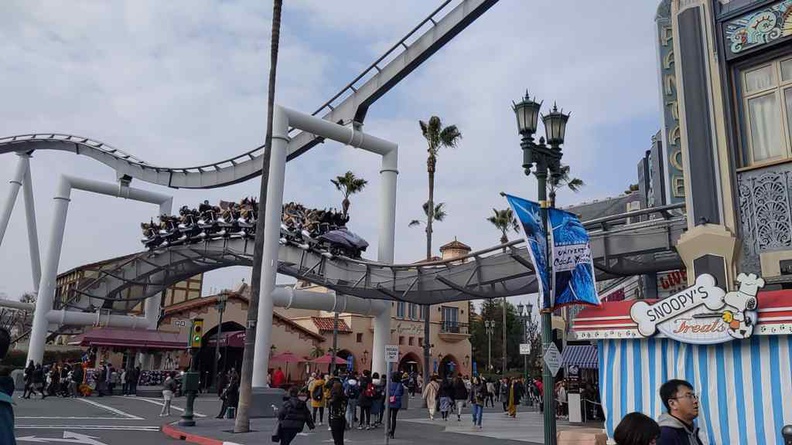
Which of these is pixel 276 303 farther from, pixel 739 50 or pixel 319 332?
pixel 319 332

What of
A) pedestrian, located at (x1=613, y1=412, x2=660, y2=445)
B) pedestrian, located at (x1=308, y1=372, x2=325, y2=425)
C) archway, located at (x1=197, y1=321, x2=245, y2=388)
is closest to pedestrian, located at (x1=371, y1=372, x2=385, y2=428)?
pedestrian, located at (x1=308, y1=372, x2=325, y2=425)

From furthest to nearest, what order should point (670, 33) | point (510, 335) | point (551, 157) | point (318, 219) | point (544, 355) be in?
point (510, 335) < point (318, 219) < point (670, 33) < point (551, 157) < point (544, 355)

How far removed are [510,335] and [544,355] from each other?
72.0m

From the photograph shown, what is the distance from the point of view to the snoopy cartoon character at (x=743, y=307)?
330 inches

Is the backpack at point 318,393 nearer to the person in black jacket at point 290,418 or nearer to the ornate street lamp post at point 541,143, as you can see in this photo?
the person in black jacket at point 290,418

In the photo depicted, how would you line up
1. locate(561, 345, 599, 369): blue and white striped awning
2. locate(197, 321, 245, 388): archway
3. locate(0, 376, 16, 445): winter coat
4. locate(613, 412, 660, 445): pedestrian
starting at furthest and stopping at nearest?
locate(197, 321, 245, 388): archway < locate(561, 345, 599, 369): blue and white striped awning < locate(613, 412, 660, 445): pedestrian < locate(0, 376, 16, 445): winter coat

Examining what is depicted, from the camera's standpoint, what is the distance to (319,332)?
156 feet

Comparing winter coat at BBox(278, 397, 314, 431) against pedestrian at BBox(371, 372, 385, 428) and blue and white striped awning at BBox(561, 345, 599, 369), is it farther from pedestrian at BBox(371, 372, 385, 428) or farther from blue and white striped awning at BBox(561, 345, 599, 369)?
blue and white striped awning at BBox(561, 345, 599, 369)

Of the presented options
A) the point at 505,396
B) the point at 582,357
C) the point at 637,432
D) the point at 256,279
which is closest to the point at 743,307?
the point at 637,432

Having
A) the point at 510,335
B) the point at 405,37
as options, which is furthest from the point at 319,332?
the point at 510,335

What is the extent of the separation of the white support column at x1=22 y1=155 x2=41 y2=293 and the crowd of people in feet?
25.8

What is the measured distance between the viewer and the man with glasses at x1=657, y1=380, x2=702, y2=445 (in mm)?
4027

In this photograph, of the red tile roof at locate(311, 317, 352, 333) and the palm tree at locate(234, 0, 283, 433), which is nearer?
the palm tree at locate(234, 0, 283, 433)

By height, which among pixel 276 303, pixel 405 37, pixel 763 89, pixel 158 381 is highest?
pixel 405 37
